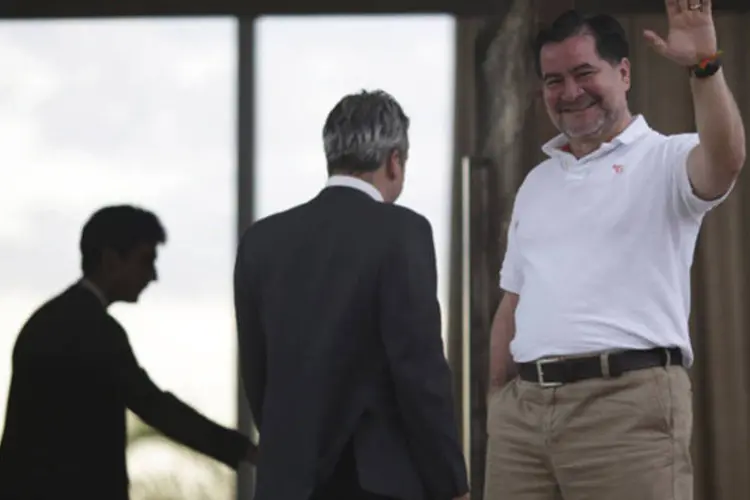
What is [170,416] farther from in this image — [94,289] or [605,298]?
[605,298]

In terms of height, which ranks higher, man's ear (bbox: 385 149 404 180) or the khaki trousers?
man's ear (bbox: 385 149 404 180)

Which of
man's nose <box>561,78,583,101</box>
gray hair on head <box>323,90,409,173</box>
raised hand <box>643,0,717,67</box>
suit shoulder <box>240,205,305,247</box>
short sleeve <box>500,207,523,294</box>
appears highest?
raised hand <box>643,0,717,67</box>

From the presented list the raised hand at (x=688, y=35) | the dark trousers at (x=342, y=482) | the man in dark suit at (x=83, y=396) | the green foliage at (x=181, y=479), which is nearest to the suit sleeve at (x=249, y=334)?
the dark trousers at (x=342, y=482)

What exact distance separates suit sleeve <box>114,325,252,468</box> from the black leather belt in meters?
0.91

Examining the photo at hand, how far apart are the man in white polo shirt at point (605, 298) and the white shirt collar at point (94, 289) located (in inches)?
38.3

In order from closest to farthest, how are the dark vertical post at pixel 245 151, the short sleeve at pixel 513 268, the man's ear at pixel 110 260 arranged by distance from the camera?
the short sleeve at pixel 513 268
the man's ear at pixel 110 260
the dark vertical post at pixel 245 151

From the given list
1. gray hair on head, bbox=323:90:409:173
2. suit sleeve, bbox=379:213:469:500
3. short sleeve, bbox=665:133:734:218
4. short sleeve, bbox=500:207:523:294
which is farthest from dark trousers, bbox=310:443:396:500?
short sleeve, bbox=665:133:734:218

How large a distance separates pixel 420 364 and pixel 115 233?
1.23 metres

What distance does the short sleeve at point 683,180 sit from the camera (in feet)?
8.27

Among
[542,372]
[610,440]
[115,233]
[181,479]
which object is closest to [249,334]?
[542,372]

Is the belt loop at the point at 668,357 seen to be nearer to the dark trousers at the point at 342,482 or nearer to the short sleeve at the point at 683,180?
the short sleeve at the point at 683,180

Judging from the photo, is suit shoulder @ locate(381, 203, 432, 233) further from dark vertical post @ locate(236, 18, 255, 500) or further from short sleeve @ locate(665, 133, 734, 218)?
dark vertical post @ locate(236, 18, 255, 500)

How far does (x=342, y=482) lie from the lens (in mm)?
2418

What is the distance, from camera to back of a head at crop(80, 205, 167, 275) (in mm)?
3258
